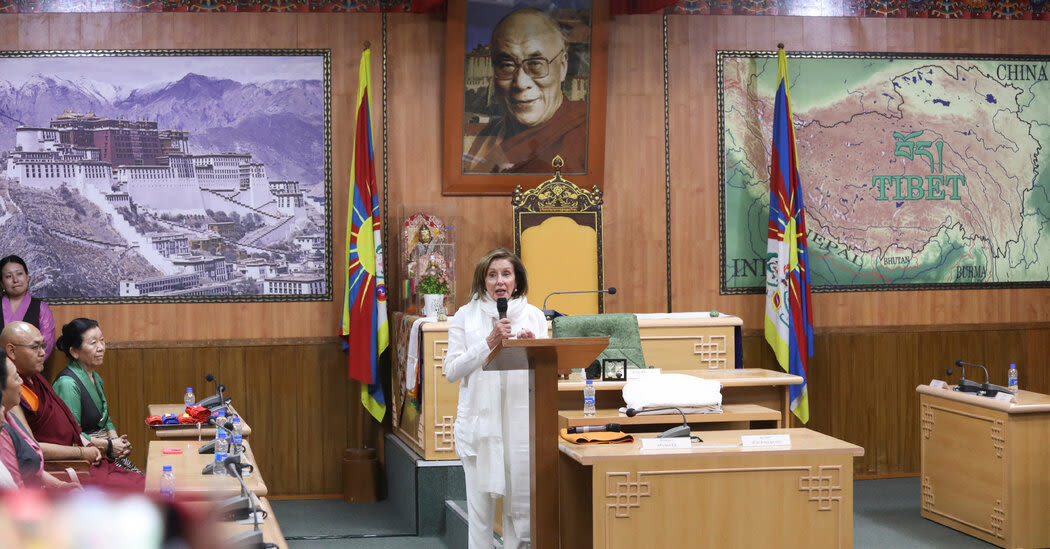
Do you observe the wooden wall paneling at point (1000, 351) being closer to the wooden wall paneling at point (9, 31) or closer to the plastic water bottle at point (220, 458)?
the plastic water bottle at point (220, 458)

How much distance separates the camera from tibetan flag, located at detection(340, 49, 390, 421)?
6.75 m

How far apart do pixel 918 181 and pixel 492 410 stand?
4.83m

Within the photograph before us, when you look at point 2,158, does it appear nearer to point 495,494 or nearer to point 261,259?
point 261,259

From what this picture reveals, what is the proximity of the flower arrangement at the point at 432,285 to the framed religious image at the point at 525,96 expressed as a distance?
824mm

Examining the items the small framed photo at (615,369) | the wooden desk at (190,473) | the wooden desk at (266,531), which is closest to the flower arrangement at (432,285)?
the small framed photo at (615,369)

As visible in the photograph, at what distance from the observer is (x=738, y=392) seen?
543 centimetres

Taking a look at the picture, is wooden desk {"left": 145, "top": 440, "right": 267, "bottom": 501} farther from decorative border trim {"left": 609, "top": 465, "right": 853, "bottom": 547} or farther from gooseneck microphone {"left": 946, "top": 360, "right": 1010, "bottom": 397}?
gooseneck microphone {"left": 946, "top": 360, "right": 1010, "bottom": 397}

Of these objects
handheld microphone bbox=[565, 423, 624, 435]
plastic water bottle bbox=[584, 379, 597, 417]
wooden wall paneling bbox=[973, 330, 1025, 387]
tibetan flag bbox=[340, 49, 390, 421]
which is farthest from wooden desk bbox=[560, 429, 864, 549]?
wooden wall paneling bbox=[973, 330, 1025, 387]

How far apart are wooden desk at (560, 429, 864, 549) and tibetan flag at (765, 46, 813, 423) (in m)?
3.43

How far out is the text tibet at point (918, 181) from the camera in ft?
24.9

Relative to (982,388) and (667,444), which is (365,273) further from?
(982,388)

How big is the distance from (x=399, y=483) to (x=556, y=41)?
10.1 ft

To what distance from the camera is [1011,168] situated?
7.75 metres

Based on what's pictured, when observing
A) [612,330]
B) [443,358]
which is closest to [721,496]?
[612,330]
